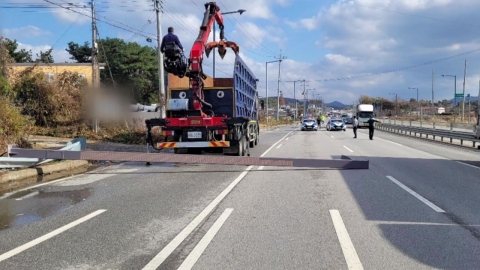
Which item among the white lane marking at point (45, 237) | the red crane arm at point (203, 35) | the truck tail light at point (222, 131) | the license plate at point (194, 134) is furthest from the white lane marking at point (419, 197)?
the red crane arm at point (203, 35)

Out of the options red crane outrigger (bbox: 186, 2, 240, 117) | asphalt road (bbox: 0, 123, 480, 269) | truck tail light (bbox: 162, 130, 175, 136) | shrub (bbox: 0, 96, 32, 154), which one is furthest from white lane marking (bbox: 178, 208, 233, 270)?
shrub (bbox: 0, 96, 32, 154)

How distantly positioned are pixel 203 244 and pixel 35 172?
8.47 meters

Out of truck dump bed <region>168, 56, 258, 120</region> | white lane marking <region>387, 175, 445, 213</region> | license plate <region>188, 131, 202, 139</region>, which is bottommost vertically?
white lane marking <region>387, 175, 445, 213</region>

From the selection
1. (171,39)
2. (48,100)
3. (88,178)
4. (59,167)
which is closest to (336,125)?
(48,100)

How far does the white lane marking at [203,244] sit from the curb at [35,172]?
20.2ft

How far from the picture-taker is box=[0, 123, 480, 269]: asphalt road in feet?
17.2

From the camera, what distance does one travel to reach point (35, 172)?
12.5m

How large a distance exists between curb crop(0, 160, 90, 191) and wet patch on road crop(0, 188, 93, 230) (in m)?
1.47

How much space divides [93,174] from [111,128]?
12089 millimetres

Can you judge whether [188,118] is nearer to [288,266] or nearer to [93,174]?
[93,174]

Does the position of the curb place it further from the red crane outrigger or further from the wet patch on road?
the red crane outrigger

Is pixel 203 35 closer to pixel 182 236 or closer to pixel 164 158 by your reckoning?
pixel 164 158

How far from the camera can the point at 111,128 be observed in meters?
24.6

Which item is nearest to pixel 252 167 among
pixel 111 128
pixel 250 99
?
pixel 250 99
